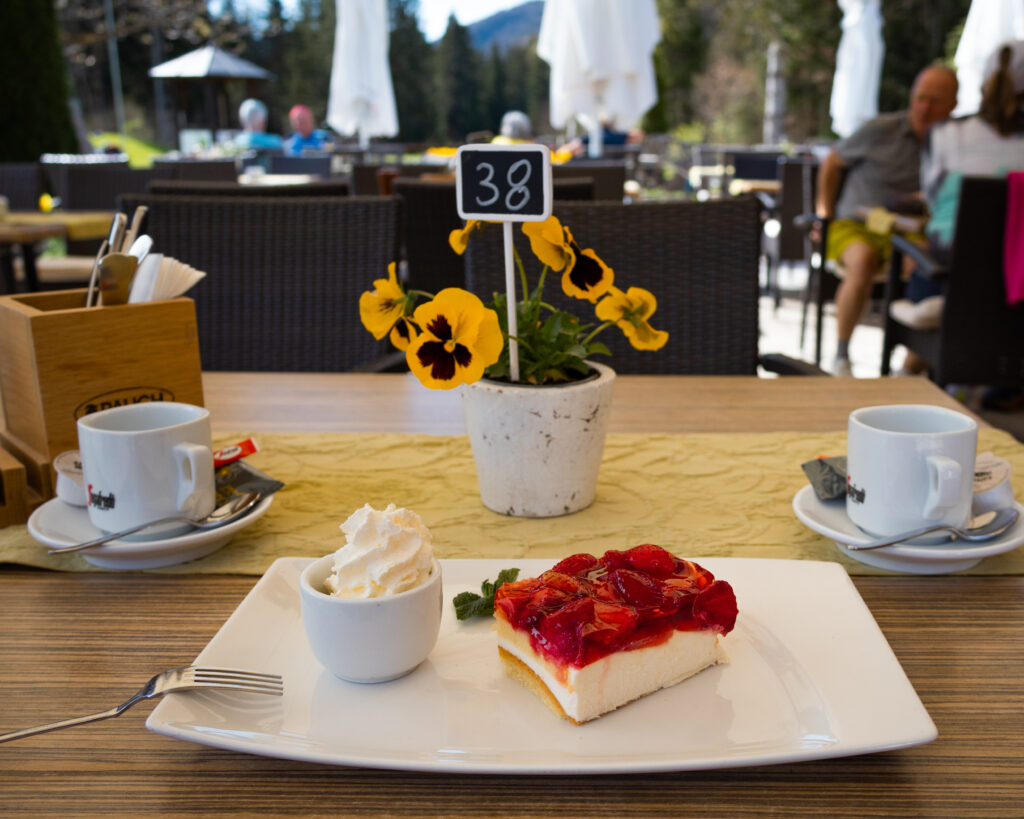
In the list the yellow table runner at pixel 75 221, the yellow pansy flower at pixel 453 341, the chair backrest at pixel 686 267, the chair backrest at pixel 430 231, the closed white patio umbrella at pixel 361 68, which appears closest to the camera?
the yellow pansy flower at pixel 453 341

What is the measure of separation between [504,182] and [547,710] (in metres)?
0.44

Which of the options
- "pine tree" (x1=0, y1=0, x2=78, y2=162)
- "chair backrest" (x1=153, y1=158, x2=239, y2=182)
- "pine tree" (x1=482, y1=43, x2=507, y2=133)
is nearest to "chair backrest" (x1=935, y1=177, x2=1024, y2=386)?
"chair backrest" (x1=153, y1=158, x2=239, y2=182)

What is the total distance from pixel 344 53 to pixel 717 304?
5.42 metres

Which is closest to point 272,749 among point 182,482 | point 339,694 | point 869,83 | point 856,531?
point 339,694

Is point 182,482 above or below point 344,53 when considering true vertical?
below

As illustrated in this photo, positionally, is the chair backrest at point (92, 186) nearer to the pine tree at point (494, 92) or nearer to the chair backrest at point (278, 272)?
the chair backrest at point (278, 272)

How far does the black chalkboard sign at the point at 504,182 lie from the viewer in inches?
29.6

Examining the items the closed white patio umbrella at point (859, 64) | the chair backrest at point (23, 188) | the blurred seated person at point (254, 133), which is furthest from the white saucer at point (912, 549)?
the blurred seated person at point (254, 133)

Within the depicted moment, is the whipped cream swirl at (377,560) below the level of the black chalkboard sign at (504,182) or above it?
below

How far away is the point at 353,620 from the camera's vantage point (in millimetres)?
504

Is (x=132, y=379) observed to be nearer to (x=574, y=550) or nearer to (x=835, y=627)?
(x=574, y=550)

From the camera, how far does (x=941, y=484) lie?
0.67 m

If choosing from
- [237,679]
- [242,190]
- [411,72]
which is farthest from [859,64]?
[411,72]

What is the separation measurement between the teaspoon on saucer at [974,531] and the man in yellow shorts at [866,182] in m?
3.08
